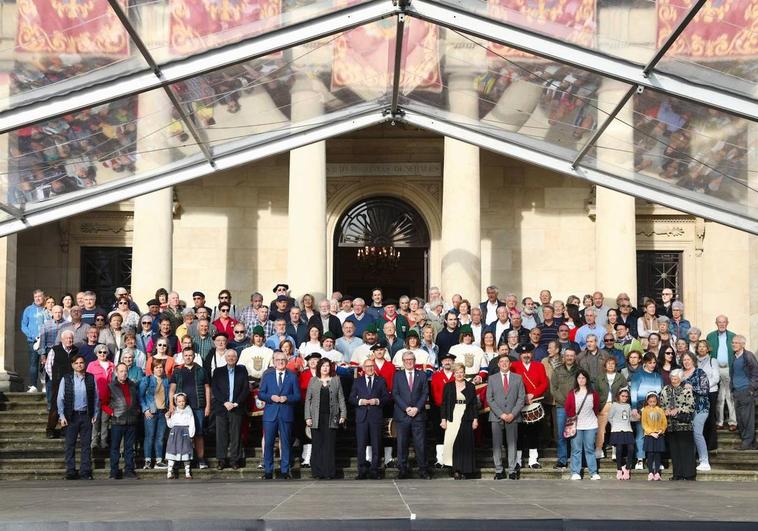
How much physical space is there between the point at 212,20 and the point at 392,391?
10189 mm

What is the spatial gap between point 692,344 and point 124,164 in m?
12.7

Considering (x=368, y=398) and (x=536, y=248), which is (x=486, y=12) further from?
(x=536, y=248)

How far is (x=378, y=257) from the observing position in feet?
108

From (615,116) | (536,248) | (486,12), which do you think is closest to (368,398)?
(615,116)

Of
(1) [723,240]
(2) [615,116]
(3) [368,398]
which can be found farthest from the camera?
(1) [723,240]

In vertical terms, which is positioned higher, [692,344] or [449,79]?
[449,79]

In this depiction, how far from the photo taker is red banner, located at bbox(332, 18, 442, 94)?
11.0 meters

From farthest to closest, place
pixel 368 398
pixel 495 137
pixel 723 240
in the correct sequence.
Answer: pixel 723 240
pixel 368 398
pixel 495 137

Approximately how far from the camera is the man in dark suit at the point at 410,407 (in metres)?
18.9

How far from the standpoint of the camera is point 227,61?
1002 cm

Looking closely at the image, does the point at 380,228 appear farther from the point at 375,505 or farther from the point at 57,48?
the point at 57,48

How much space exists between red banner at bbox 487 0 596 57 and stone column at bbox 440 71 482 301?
61.0ft

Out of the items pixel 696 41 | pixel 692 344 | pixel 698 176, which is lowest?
pixel 692 344

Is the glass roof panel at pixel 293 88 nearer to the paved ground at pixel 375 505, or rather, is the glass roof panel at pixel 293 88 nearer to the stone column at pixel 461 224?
the paved ground at pixel 375 505
